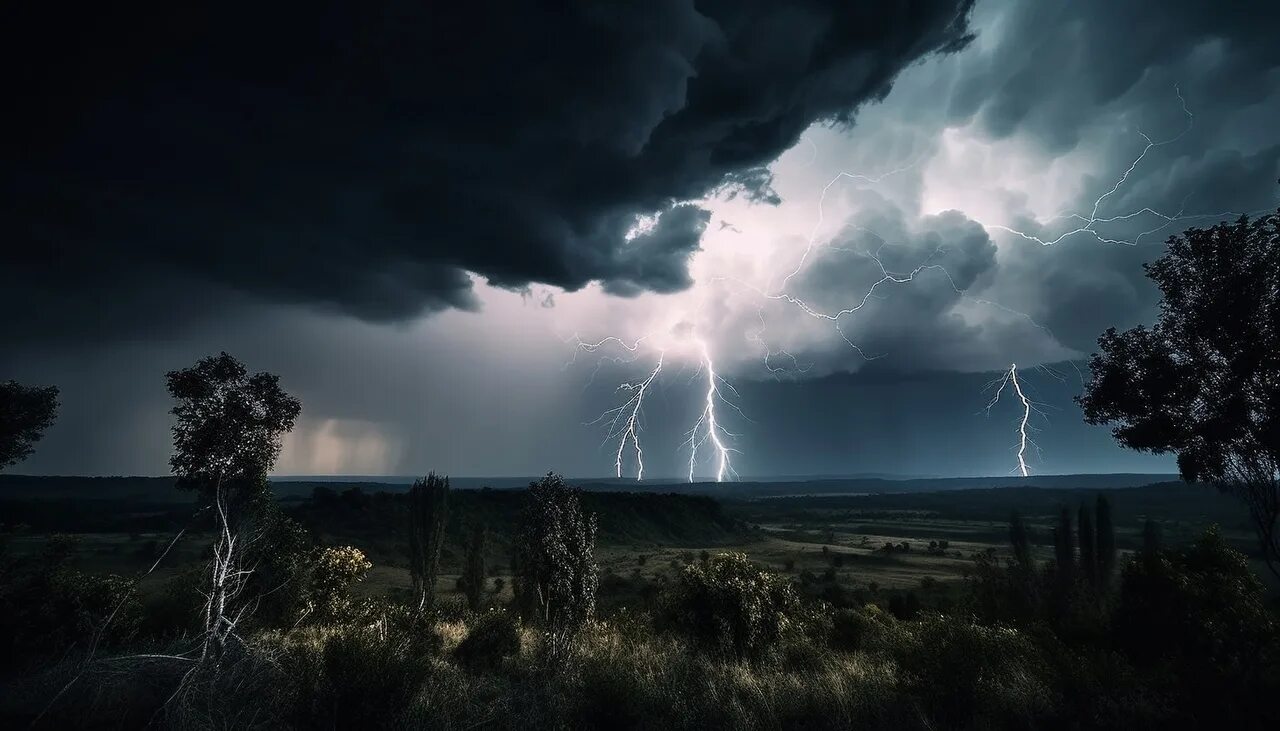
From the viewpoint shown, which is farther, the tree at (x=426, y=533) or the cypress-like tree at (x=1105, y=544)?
the cypress-like tree at (x=1105, y=544)

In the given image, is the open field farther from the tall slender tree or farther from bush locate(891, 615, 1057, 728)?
bush locate(891, 615, 1057, 728)

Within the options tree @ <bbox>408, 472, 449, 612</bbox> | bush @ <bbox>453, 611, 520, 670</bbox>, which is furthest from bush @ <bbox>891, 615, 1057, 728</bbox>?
tree @ <bbox>408, 472, 449, 612</bbox>

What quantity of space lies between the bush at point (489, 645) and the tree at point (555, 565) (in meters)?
1.36

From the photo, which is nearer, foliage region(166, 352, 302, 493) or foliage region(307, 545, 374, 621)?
foliage region(166, 352, 302, 493)

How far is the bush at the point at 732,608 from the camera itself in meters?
14.9

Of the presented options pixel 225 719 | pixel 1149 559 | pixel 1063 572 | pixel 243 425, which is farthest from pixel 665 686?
pixel 1063 572

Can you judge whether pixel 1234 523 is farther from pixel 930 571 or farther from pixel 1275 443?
Answer: pixel 1275 443

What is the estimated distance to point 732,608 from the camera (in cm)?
1512

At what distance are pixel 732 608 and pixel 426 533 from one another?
15660mm

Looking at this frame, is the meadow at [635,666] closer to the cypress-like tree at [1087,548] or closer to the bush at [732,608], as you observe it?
the bush at [732,608]

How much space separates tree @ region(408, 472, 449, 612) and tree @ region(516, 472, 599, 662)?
11.4 m

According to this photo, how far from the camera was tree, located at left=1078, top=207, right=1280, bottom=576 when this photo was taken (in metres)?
10.2

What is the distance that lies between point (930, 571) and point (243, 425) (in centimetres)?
5305

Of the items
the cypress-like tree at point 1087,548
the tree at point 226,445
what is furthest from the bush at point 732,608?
the cypress-like tree at point 1087,548
